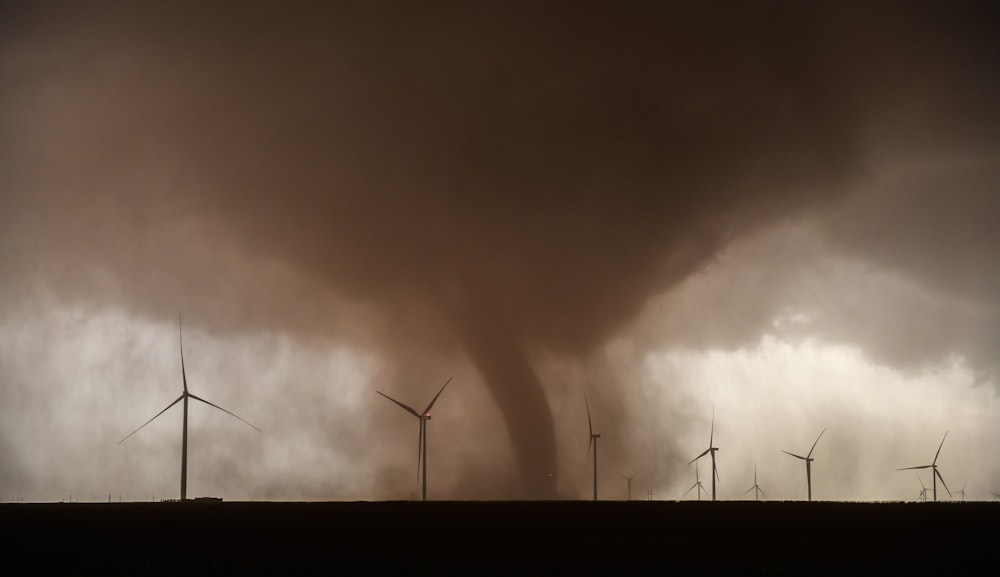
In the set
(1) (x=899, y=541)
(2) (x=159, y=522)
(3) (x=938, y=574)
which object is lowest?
(3) (x=938, y=574)

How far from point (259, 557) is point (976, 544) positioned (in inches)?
2025

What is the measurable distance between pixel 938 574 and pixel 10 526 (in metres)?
92.4

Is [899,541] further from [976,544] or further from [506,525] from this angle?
[506,525]

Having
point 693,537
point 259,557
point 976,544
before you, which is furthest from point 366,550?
point 976,544

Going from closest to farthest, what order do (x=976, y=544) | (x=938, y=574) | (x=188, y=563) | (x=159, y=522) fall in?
(x=938, y=574) < (x=188, y=563) < (x=976, y=544) < (x=159, y=522)

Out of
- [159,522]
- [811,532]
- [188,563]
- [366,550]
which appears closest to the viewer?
[188,563]

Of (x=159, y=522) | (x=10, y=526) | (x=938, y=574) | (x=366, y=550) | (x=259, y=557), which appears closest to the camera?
(x=938, y=574)

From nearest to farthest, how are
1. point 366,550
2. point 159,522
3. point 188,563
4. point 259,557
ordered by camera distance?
1. point 188,563
2. point 259,557
3. point 366,550
4. point 159,522

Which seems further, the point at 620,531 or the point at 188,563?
the point at 620,531

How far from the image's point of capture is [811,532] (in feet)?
328

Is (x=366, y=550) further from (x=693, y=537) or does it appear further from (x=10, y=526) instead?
(x=10, y=526)

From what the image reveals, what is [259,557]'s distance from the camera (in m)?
68.1

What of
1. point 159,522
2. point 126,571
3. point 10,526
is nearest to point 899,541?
point 126,571

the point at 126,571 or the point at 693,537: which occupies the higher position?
the point at 693,537
